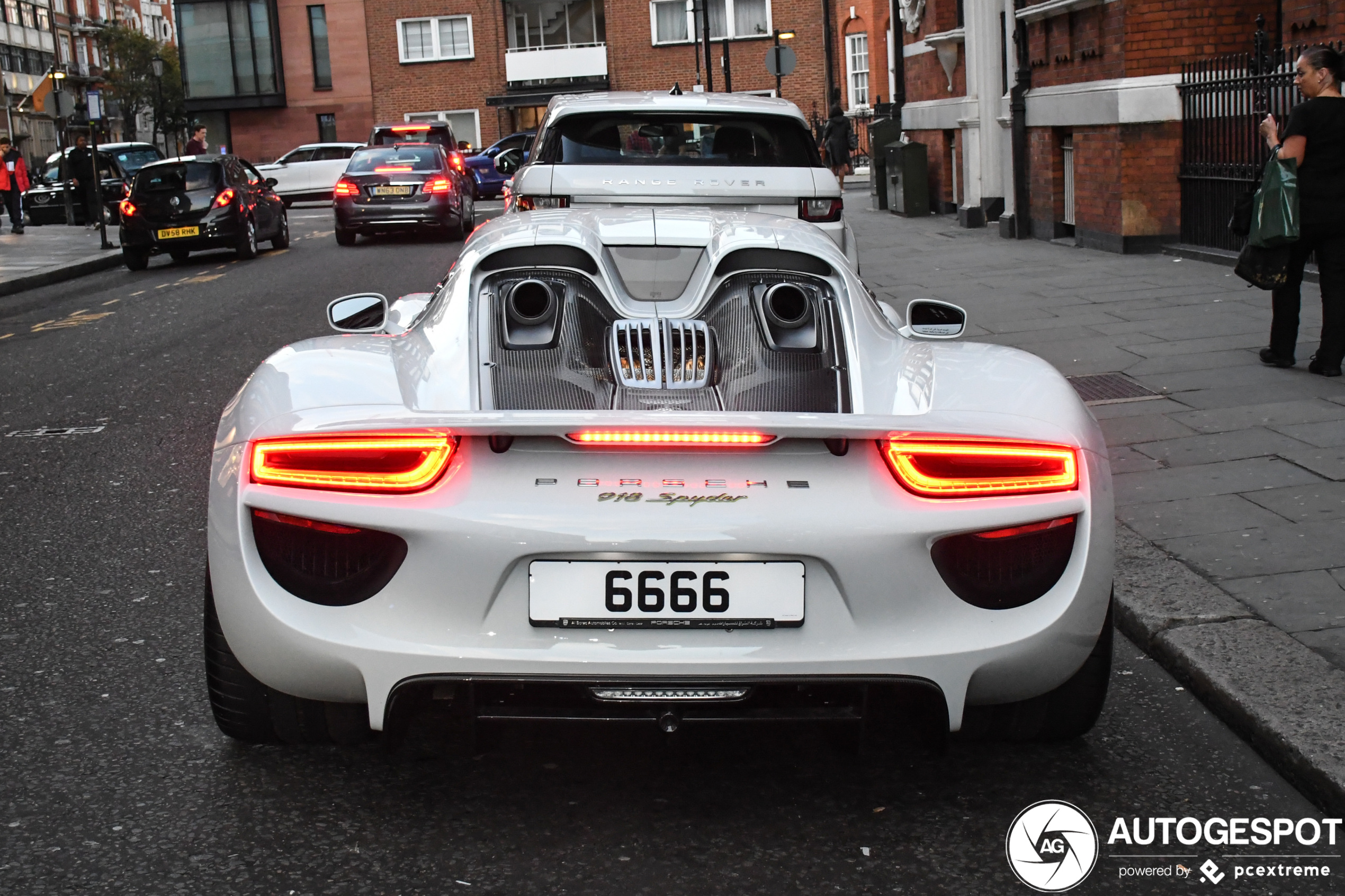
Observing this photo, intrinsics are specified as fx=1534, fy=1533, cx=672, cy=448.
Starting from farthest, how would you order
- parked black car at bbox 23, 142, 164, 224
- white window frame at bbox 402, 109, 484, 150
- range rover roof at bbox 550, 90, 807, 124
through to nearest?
white window frame at bbox 402, 109, 484, 150 < parked black car at bbox 23, 142, 164, 224 < range rover roof at bbox 550, 90, 807, 124

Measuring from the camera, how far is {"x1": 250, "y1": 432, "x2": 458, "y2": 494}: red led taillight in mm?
3035

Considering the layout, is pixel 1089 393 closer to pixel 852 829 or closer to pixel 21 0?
pixel 852 829

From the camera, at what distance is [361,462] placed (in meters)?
3.07

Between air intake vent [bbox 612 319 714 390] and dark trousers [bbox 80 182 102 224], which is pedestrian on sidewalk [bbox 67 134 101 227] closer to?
dark trousers [bbox 80 182 102 224]

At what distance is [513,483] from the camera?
3027 millimetres

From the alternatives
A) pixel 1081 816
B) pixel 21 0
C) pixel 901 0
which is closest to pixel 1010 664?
pixel 1081 816

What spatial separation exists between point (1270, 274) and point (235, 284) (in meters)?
13.2

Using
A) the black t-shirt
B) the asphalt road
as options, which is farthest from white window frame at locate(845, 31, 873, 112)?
the asphalt road

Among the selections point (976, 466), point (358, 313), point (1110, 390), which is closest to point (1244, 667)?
point (976, 466)

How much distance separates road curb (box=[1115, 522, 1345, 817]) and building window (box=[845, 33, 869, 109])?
5148cm

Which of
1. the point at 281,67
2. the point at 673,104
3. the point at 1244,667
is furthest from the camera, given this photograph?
the point at 281,67

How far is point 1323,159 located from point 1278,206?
1.23ft

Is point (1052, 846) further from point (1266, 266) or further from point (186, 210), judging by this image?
point (186, 210)

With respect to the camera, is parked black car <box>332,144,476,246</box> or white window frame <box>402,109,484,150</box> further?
white window frame <box>402,109,484,150</box>
